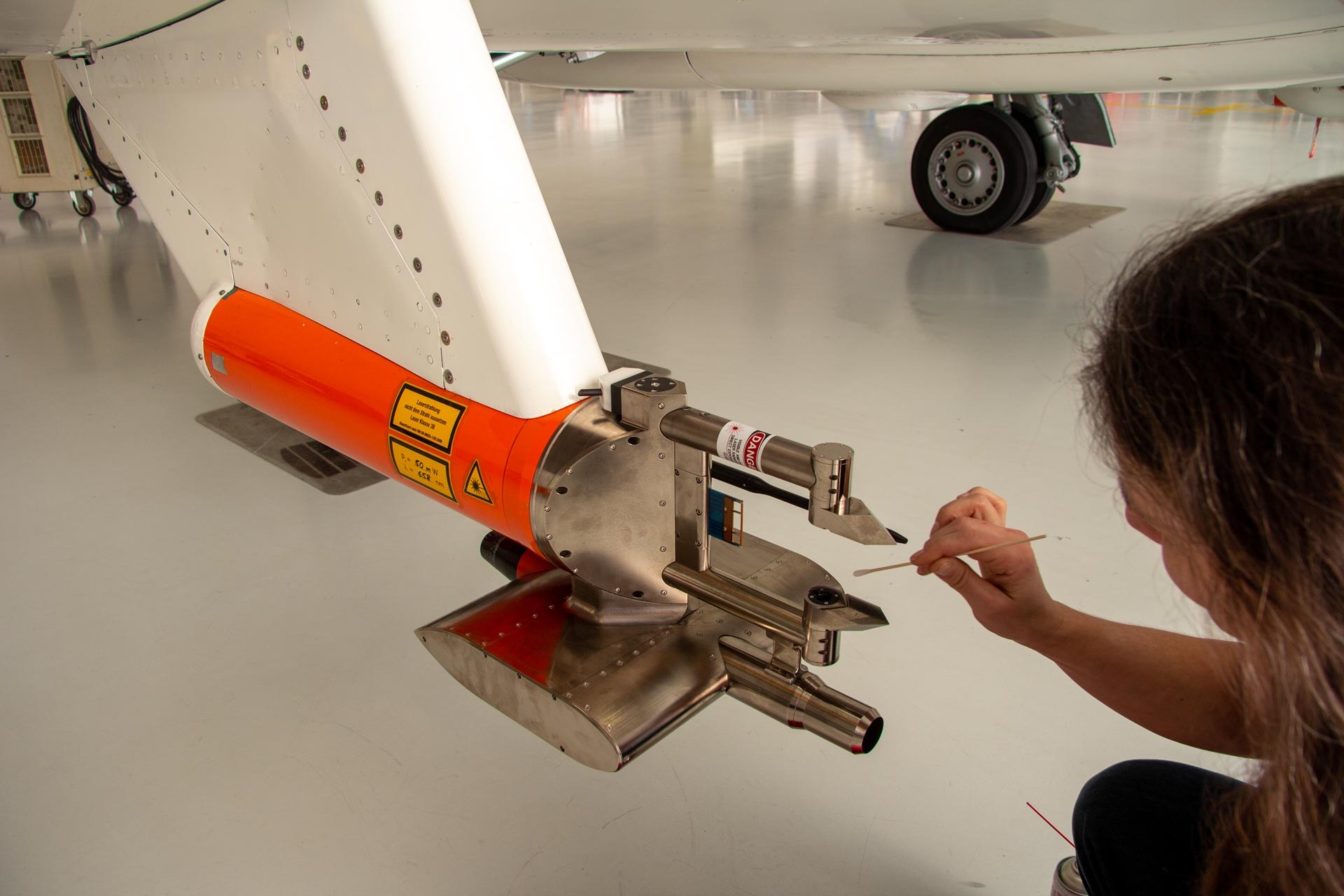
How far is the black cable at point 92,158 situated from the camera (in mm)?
5023

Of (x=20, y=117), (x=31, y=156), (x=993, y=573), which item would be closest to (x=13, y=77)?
(x=20, y=117)

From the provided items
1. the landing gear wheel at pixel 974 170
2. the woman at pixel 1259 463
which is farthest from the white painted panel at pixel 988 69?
the woman at pixel 1259 463

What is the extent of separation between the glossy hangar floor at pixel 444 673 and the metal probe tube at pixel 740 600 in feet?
1.09

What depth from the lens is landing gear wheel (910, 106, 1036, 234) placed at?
4062mm

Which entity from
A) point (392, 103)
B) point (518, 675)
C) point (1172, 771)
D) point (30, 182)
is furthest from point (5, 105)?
point (1172, 771)

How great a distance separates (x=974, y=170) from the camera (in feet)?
14.0

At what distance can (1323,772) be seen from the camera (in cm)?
54

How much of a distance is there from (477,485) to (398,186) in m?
0.43

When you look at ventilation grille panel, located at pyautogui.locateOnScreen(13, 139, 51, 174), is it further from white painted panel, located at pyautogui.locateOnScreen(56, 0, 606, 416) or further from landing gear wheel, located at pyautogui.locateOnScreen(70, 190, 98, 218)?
white painted panel, located at pyautogui.locateOnScreen(56, 0, 606, 416)

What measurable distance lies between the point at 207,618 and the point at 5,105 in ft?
15.9

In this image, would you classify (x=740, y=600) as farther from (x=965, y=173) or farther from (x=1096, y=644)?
(x=965, y=173)

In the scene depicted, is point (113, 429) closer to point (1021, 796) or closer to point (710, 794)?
point (710, 794)

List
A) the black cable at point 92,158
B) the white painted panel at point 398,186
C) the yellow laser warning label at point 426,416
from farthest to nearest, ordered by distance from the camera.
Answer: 1. the black cable at point 92,158
2. the yellow laser warning label at point 426,416
3. the white painted panel at point 398,186

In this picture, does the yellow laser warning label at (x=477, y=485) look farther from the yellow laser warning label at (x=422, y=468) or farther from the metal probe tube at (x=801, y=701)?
the metal probe tube at (x=801, y=701)
